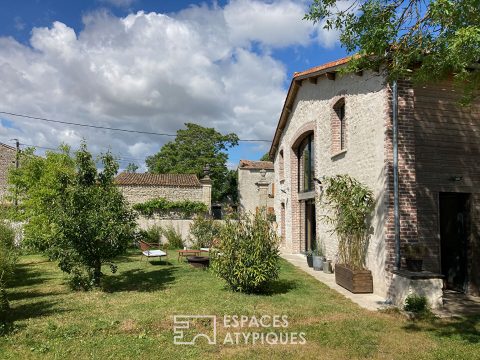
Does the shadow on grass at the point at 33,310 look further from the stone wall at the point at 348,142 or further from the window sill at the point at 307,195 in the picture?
the window sill at the point at 307,195

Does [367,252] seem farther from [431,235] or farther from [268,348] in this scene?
[268,348]

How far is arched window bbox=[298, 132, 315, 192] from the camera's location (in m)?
14.2

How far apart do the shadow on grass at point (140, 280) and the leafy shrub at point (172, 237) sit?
7470mm

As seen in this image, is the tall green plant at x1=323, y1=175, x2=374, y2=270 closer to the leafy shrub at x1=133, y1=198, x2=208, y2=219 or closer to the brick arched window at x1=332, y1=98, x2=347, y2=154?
the brick arched window at x1=332, y1=98, x2=347, y2=154

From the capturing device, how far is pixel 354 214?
857 cm

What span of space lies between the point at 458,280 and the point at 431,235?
1.34 m

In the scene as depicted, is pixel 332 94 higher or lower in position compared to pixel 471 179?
higher

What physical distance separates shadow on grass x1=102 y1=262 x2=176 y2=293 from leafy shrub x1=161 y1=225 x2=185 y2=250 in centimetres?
747

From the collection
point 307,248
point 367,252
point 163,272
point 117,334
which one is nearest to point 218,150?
point 307,248

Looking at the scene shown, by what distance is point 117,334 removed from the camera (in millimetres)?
5617

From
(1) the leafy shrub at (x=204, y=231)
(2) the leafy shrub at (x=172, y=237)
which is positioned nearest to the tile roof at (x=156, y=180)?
(2) the leafy shrub at (x=172, y=237)

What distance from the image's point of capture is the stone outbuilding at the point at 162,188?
25.0 m

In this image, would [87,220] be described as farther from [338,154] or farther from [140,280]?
[338,154]

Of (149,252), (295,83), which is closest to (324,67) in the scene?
(295,83)
